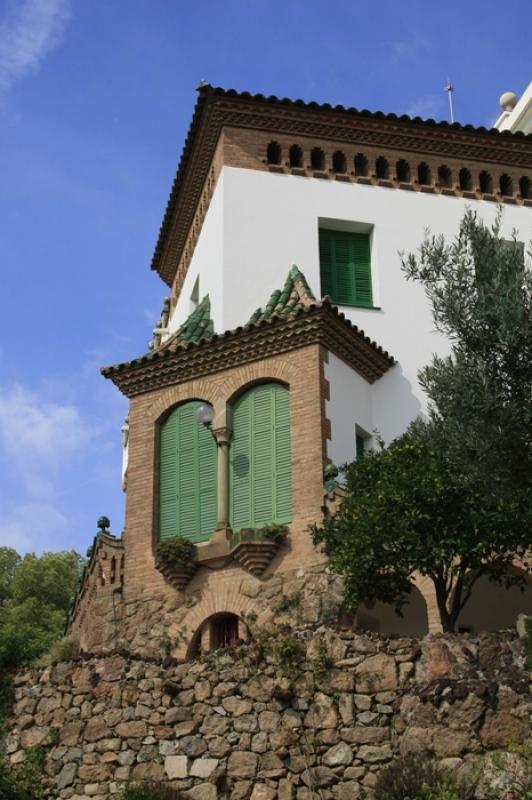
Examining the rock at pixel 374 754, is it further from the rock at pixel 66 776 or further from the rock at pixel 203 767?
the rock at pixel 66 776

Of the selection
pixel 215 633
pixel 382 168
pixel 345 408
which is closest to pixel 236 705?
pixel 215 633

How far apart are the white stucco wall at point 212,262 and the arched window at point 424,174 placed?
15.0ft

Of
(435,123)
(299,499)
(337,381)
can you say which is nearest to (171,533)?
(299,499)

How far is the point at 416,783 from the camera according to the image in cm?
1303

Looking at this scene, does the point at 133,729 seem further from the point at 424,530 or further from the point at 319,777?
the point at 424,530

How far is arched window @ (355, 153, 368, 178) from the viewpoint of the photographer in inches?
974

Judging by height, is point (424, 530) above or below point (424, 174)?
below

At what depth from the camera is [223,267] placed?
23.1 metres

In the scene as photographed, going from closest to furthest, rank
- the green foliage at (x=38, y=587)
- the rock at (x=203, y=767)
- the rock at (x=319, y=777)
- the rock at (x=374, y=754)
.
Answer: the rock at (x=374, y=754), the rock at (x=319, y=777), the rock at (x=203, y=767), the green foliage at (x=38, y=587)

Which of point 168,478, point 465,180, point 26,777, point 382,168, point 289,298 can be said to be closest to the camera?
point 26,777

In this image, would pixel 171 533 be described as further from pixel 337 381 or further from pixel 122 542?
pixel 337 381

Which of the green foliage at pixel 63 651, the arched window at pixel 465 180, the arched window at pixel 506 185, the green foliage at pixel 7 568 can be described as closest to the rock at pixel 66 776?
the green foliage at pixel 63 651

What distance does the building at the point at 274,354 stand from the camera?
65.3 ft

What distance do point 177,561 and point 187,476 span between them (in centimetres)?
202
